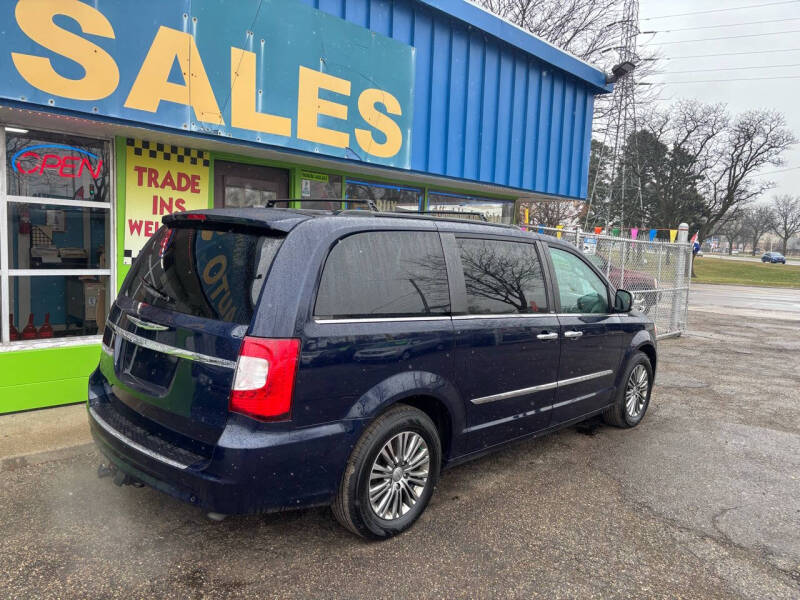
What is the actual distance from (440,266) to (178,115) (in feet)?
10.0

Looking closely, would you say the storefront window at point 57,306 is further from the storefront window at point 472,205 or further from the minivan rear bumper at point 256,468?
the storefront window at point 472,205

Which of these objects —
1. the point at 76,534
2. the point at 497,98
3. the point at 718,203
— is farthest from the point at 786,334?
the point at 718,203

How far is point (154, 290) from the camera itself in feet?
9.64

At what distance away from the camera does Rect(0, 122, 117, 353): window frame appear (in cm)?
444

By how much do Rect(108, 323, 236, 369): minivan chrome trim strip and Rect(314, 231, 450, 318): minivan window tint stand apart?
50cm

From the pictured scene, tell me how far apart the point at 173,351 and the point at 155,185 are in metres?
3.32

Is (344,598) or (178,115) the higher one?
(178,115)

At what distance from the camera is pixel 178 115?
4.77 m

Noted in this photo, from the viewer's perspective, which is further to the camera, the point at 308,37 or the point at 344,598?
the point at 308,37

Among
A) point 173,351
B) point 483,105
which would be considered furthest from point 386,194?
point 173,351

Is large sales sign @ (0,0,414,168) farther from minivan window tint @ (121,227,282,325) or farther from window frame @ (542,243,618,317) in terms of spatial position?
window frame @ (542,243,618,317)

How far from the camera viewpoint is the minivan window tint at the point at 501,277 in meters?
3.40

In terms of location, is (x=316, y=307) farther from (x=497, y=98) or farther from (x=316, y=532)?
(x=497, y=98)

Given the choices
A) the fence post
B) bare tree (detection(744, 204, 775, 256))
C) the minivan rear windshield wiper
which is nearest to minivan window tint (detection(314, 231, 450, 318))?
the minivan rear windshield wiper
